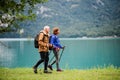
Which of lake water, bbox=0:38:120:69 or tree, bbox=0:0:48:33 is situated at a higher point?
tree, bbox=0:0:48:33

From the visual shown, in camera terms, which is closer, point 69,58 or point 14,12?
point 14,12

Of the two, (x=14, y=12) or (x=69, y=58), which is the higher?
(x=14, y=12)

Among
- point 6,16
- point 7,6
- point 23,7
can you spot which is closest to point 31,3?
point 23,7

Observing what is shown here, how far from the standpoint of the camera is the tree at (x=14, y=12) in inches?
517

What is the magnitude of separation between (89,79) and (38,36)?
3.68 metres

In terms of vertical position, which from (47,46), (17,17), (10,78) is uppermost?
(17,17)

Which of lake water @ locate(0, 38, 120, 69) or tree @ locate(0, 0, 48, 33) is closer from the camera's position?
tree @ locate(0, 0, 48, 33)

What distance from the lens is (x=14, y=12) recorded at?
14461 mm

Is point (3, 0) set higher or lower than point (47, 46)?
higher

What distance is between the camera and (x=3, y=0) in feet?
42.5

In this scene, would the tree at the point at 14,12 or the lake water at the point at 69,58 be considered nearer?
the tree at the point at 14,12

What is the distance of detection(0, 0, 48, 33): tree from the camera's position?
43.0ft

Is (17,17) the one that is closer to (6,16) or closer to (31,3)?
(6,16)

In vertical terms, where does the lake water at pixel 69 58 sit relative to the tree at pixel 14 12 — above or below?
below
